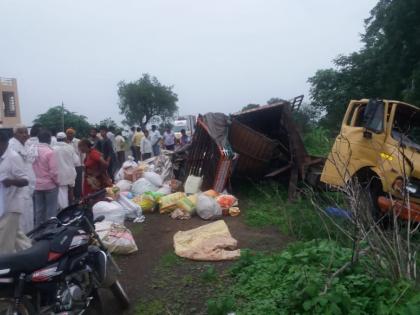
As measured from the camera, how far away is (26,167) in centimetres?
519

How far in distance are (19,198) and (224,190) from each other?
15.5ft

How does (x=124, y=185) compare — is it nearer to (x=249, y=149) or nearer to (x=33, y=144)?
(x=249, y=149)

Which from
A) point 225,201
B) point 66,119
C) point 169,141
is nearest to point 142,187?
point 225,201

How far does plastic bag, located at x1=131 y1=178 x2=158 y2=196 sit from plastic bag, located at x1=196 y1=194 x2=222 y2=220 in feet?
6.76

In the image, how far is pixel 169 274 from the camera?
4816 millimetres

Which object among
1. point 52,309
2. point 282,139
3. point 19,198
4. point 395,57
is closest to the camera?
point 52,309

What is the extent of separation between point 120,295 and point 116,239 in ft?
4.84

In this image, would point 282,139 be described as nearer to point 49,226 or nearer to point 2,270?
point 49,226

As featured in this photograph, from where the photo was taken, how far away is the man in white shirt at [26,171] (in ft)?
16.5

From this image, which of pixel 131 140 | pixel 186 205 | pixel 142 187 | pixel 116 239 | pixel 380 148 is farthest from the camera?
pixel 131 140

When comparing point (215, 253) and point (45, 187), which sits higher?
point (45, 187)

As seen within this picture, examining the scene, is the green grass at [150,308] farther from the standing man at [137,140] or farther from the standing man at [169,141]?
the standing man at [169,141]

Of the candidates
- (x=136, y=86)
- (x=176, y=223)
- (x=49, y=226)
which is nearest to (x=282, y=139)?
(x=176, y=223)

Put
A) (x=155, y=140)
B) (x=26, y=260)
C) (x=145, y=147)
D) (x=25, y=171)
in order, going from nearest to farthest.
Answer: (x=26, y=260)
(x=25, y=171)
(x=145, y=147)
(x=155, y=140)
